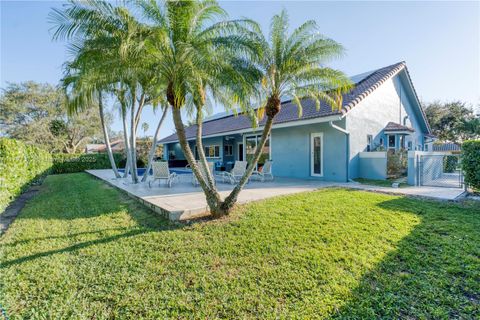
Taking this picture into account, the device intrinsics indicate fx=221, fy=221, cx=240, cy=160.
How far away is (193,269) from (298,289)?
5.58 feet

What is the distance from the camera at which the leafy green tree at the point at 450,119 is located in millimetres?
29766

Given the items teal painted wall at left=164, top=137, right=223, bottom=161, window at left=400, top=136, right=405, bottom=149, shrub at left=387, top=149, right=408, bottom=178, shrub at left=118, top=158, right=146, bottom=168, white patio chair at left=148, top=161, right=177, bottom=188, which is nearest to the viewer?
white patio chair at left=148, top=161, right=177, bottom=188

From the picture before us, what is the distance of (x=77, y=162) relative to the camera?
83.4 ft

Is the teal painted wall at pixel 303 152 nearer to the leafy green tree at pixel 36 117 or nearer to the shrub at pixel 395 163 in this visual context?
the shrub at pixel 395 163

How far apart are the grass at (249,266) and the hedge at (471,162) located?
2594 mm

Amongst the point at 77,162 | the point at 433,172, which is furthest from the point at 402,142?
the point at 77,162

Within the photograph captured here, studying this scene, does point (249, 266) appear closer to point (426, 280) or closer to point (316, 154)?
point (426, 280)

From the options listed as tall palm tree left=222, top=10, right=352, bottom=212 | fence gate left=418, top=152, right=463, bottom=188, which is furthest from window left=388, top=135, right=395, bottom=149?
tall palm tree left=222, top=10, right=352, bottom=212

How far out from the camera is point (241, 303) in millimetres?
2922

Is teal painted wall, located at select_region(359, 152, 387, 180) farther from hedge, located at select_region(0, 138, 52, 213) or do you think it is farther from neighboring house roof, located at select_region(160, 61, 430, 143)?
hedge, located at select_region(0, 138, 52, 213)

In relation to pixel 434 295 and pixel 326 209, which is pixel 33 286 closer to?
pixel 434 295

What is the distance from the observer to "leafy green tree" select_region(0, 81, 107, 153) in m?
30.6

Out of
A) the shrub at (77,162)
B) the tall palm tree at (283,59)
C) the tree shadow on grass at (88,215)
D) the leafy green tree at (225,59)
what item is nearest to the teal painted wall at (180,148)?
the shrub at (77,162)

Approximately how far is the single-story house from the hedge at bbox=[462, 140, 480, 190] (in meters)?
4.44
